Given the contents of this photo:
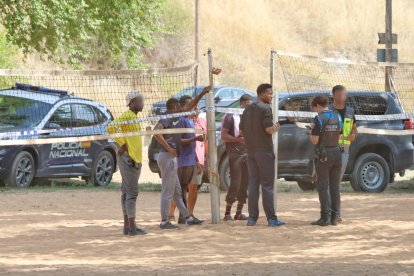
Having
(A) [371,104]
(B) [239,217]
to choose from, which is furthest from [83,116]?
(B) [239,217]

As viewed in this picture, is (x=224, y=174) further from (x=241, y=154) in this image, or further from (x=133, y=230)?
(x=133, y=230)

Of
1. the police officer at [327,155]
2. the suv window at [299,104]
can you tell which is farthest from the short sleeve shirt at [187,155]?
→ the suv window at [299,104]

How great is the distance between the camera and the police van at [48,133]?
19688 millimetres

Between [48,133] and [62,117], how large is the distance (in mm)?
1471

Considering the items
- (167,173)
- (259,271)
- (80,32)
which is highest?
(80,32)

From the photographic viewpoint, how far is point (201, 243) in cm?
1286

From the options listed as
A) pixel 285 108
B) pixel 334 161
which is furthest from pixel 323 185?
pixel 285 108

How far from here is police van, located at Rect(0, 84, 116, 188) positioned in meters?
19.7

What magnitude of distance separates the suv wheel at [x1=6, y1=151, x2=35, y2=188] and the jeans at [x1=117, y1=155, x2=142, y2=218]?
22.4ft

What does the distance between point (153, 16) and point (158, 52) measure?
2388 centimetres

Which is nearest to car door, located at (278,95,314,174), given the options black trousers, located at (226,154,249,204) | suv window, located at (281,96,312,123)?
suv window, located at (281,96,312,123)

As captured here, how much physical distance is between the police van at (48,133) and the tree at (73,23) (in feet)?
13.6

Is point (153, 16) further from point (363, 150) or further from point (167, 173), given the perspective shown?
point (167, 173)

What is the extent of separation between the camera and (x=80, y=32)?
25812mm
